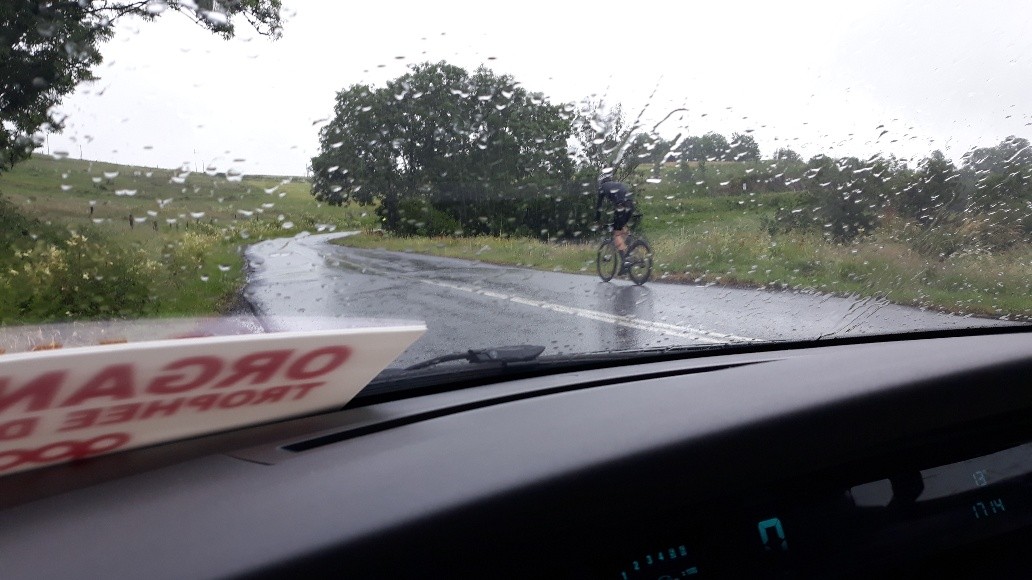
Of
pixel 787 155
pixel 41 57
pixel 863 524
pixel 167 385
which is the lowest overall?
pixel 863 524

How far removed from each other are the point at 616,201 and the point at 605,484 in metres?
1.84

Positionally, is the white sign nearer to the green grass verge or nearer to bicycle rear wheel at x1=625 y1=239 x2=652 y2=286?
the green grass verge

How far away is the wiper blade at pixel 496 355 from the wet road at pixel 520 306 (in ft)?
0.23

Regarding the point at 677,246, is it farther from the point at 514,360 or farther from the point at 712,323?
the point at 514,360

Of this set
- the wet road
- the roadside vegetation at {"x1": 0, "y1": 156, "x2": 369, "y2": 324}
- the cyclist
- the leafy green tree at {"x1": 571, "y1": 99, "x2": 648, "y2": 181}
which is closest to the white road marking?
the wet road

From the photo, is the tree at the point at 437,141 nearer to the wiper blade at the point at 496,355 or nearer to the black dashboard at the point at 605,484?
the wiper blade at the point at 496,355

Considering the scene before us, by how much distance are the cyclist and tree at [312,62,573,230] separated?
0.22m

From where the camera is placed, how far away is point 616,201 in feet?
12.0

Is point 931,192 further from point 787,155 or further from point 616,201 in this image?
point 616,201

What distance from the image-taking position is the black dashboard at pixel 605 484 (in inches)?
67.9

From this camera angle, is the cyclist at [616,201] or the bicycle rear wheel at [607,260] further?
the bicycle rear wheel at [607,260]

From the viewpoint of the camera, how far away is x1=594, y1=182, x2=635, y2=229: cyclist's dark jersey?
3.62m

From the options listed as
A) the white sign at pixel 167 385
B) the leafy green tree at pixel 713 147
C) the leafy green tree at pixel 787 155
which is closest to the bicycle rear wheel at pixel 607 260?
the leafy green tree at pixel 713 147

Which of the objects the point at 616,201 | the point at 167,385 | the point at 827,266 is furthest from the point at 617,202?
the point at 167,385
